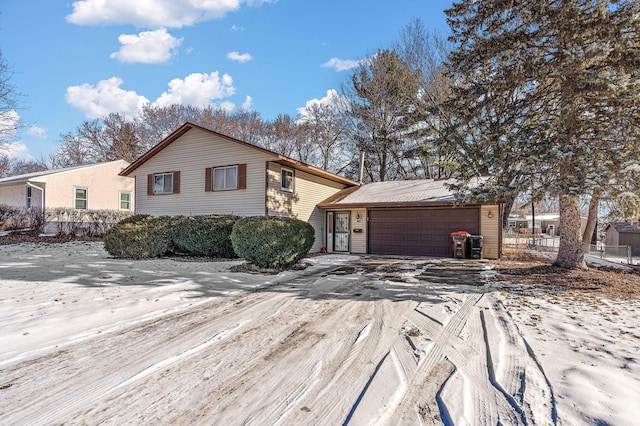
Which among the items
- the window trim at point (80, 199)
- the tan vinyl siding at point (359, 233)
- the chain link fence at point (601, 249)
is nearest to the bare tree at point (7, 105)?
the window trim at point (80, 199)

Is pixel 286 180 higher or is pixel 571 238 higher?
pixel 286 180

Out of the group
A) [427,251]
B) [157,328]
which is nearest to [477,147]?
[427,251]

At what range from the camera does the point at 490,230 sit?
12203 mm

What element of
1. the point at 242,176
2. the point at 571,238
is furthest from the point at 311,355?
the point at 242,176

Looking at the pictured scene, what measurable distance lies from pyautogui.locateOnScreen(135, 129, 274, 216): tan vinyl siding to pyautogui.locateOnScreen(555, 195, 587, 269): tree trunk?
885cm

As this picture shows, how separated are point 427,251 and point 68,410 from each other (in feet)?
40.4

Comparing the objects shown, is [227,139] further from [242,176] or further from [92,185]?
[92,185]

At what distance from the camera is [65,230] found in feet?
47.5

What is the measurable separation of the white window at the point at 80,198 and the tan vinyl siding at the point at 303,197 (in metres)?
13.2

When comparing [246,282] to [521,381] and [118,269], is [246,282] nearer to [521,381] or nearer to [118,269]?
[118,269]

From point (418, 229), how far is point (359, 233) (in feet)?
8.26

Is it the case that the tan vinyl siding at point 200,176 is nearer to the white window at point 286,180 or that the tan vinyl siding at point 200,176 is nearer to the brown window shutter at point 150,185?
the brown window shutter at point 150,185

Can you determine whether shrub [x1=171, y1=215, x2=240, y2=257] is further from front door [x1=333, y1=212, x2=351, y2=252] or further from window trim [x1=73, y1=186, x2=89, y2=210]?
window trim [x1=73, y1=186, x2=89, y2=210]

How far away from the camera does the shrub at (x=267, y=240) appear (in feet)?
27.2
